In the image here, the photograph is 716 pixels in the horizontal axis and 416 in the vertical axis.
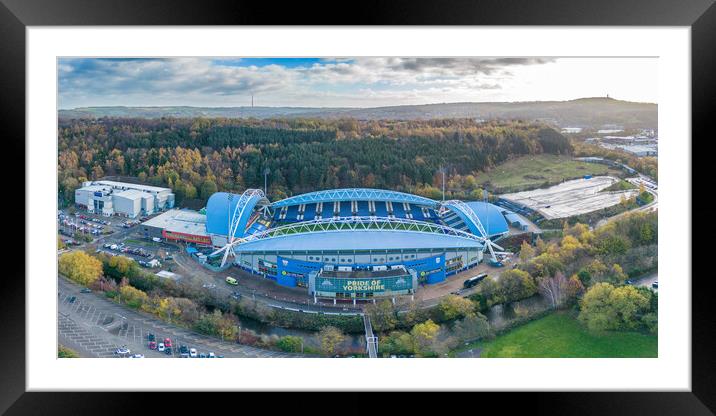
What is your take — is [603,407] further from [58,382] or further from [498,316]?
[58,382]

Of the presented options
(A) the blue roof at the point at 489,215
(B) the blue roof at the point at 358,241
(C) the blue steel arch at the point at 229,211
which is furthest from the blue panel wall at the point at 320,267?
(A) the blue roof at the point at 489,215

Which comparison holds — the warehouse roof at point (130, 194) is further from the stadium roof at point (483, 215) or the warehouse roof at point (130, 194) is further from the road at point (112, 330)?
the stadium roof at point (483, 215)

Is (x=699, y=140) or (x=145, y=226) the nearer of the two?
(x=699, y=140)

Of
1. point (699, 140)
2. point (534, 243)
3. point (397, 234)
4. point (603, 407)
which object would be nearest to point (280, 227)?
point (397, 234)

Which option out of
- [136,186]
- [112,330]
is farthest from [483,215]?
[112,330]

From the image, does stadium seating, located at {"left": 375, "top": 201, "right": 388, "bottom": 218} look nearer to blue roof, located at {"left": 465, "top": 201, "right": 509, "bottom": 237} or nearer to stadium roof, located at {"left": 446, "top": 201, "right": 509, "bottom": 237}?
stadium roof, located at {"left": 446, "top": 201, "right": 509, "bottom": 237}
